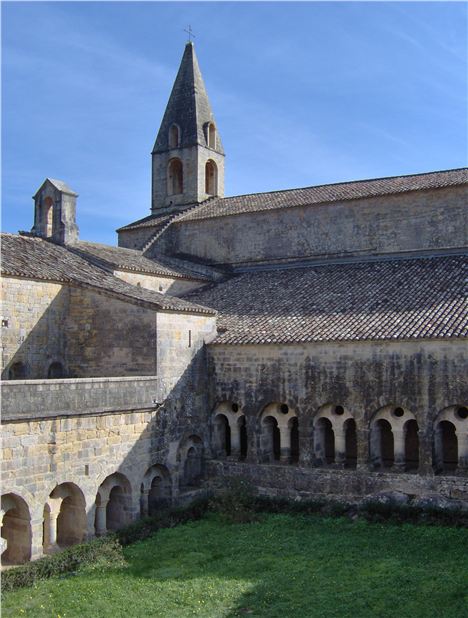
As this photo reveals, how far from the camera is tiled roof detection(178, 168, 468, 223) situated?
24219 mm

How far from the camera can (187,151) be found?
30953 mm

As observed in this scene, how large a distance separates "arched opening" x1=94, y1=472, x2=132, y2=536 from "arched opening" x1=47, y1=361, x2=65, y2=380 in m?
4.22

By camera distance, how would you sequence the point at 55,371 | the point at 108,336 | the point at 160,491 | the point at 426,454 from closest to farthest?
the point at 426,454 → the point at 160,491 → the point at 108,336 → the point at 55,371

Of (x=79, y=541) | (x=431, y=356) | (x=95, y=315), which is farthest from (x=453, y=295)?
(x=79, y=541)

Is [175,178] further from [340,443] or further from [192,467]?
[340,443]

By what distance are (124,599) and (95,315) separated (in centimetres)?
913

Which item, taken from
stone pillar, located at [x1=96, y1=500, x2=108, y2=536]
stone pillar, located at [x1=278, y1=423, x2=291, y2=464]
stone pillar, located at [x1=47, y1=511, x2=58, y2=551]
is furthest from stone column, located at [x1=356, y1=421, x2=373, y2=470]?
stone pillar, located at [x1=47, y1=511, x2=58, y2=551]

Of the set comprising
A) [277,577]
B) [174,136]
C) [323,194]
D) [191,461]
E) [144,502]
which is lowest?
[277,577]

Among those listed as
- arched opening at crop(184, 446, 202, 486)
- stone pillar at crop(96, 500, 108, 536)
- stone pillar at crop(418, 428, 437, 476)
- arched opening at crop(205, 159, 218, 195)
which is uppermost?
arched opening at crop(205, 159, 218, 195)

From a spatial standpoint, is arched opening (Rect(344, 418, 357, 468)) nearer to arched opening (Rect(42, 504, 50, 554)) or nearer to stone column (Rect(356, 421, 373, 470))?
stone column (Rect(356, 421, 373, 470))

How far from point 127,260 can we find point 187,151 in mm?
9154

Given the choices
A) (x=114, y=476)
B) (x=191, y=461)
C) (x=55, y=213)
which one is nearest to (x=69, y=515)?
(x=114, y=476)

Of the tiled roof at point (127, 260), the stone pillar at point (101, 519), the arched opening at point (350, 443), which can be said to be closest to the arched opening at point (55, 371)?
the tiled roof at point (127, 260)

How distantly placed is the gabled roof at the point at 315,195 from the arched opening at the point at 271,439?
9.10 meters
